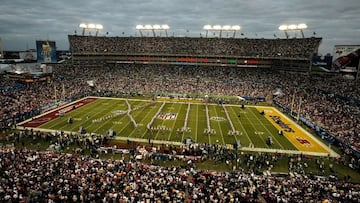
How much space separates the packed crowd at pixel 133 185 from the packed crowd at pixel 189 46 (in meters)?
51.4

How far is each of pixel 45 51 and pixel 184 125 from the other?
46.3 meters

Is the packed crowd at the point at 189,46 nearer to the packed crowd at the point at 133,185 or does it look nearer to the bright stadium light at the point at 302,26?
the bright stadium light at the point at 302,26

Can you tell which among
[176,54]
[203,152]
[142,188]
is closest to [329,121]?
[203,152]

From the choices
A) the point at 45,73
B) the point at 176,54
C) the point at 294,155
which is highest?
the point at 176,54

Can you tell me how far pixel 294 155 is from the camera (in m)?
21.4

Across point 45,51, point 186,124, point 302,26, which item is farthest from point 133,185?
point 302,26

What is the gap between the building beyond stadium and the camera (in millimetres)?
60631

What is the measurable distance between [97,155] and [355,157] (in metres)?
21.7

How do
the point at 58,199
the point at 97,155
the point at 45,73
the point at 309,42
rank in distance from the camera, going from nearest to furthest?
the point at 58,199 → the point at 97,155 → the point at 45,73 → the point at 309,42

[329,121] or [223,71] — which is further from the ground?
[223,71]

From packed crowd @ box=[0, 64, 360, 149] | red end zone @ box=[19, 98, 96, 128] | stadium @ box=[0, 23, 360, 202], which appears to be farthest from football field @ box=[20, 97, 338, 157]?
packed crowd @ box=[0, 64, 360, 149]

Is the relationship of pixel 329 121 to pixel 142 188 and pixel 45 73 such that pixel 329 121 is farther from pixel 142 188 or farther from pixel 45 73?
pixel 45 73

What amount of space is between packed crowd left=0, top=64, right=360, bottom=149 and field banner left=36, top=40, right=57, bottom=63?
9.54 ft

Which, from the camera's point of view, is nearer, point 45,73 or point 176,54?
point 45,73
